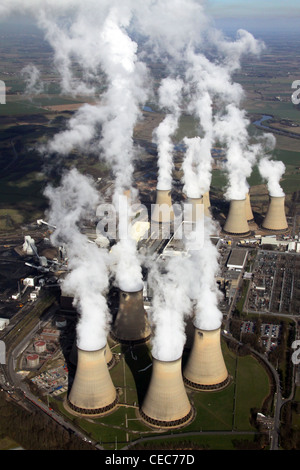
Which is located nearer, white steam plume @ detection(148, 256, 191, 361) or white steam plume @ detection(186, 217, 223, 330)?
white steam plume @ detection(148, 256, 191, 361)

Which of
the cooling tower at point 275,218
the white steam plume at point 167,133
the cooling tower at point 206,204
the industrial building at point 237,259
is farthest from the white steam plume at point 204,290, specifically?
the cooling tower at point 275,218

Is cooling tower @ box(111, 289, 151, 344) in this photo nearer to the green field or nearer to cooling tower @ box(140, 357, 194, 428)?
the green field

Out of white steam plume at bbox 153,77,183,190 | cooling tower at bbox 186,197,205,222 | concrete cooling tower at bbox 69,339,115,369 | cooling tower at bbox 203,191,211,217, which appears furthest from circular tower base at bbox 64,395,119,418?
cooling tower at bbox 203,191,211,217

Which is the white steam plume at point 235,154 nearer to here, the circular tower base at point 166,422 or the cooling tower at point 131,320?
the cooling tower at point 131,320

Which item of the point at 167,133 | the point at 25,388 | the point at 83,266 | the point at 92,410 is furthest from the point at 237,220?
the point at 92,410

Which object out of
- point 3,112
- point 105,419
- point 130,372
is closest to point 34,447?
point 105,419
